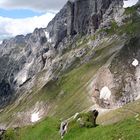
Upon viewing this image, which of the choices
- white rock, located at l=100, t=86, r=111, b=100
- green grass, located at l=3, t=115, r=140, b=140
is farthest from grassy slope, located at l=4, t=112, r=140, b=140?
white rock, located at l=100, t=86, r=111, b=100

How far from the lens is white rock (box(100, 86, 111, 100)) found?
16965 cm

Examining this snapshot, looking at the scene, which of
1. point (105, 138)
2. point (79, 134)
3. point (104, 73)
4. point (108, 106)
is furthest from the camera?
point (104, 73)

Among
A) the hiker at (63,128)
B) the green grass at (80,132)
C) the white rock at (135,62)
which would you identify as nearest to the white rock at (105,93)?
the white rock at (135,62)

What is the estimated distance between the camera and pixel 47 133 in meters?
57.7

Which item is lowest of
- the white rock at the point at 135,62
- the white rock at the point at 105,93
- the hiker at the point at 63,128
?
the white rock at the point at 105,93

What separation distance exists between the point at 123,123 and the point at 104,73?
5385 inches

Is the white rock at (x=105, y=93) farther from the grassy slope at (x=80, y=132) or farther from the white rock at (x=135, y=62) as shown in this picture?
the grassy slope at (x=80, y=132)

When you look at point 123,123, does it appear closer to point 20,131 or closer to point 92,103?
point 20,131

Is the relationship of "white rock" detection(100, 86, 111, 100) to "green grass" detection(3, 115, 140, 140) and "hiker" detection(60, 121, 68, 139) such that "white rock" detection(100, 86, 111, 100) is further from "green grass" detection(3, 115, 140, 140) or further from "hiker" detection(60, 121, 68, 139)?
"hiker" detection(60, 121, 68, 139)

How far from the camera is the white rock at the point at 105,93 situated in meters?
170

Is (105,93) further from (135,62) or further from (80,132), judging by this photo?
(80,132)

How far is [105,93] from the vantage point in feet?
560

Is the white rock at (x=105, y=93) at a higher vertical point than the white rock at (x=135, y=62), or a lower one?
lower

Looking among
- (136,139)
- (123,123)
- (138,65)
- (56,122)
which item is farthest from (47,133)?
(138,65)
